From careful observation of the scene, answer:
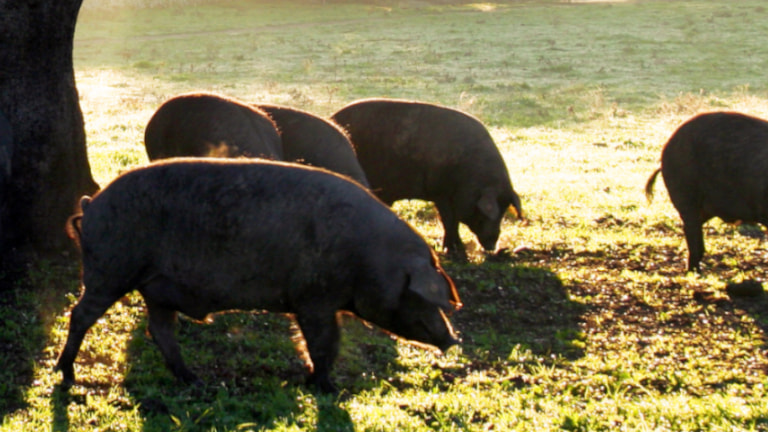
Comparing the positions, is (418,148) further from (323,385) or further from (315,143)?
(323,385)

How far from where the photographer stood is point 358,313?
227 inches

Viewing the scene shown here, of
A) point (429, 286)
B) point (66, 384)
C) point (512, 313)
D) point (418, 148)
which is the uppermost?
point (429, 286)

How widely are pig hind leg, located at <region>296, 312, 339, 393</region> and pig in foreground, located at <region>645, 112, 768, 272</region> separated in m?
4.65

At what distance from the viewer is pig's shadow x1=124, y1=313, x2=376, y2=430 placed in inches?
206

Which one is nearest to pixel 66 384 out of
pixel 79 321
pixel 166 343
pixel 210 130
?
pixel 79 321

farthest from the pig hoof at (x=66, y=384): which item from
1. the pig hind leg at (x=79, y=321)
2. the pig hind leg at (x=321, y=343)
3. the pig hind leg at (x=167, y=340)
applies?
the pig hind leg at (x=321, y=343)

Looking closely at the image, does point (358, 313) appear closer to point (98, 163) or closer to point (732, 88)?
point (98, 163)

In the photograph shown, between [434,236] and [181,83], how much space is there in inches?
591

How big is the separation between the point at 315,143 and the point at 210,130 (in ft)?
3.29

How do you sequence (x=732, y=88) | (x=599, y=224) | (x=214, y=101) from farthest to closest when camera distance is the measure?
(x=732, y=88) → (x=599, y=224) → (x=214, y=101)

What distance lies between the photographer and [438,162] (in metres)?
10.2

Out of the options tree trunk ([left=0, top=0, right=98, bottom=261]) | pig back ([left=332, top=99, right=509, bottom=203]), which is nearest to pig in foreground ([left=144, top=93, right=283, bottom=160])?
tree trunk ([left=0, top=0, right=98, bottom=261])

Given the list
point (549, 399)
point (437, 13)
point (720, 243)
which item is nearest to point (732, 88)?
point (720, 243)

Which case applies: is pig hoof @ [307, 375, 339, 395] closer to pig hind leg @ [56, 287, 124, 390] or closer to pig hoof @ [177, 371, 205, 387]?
pig hoof @ [177, 371, 205, 387]
